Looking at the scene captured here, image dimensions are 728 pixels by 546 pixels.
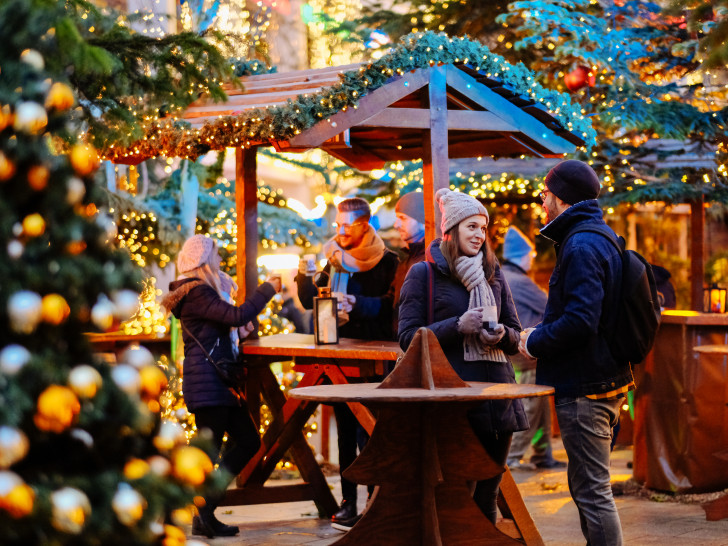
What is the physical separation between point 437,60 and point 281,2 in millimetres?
17421

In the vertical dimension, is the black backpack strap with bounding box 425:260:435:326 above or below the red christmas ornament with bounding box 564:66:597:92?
below

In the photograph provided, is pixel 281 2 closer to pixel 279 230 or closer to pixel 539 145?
pixel 279 230

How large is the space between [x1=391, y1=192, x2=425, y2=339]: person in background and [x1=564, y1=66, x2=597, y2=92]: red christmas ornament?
4486mm

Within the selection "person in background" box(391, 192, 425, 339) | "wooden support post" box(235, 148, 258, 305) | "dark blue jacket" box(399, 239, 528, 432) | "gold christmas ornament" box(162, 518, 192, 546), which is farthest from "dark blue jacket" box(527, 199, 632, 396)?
"wooden support post" box(235, 148, 258, 305)

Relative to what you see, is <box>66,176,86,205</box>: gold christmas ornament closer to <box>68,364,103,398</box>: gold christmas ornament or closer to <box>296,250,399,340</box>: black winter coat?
<box>68,364,103,398</box>: gold christmas ornament

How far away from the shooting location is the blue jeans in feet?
14.2

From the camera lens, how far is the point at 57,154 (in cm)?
276

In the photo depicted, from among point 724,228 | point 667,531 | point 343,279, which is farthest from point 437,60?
point 724,228

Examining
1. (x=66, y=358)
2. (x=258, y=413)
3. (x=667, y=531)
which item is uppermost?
(x=66, y=358)

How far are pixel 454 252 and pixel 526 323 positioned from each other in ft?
13.2

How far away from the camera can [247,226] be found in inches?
291

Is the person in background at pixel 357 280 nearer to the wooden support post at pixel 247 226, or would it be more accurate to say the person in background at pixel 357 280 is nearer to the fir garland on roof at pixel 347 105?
the wooden support post at pixel 247 226

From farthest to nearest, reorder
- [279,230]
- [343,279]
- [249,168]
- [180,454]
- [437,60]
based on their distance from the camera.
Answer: [279,230] → [249,168] → [343,279] → [437,60] → [180,454]

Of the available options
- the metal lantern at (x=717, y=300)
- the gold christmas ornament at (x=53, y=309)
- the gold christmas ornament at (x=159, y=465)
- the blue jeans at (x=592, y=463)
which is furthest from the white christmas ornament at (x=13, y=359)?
the metal lantern at (x=717, y=300)
